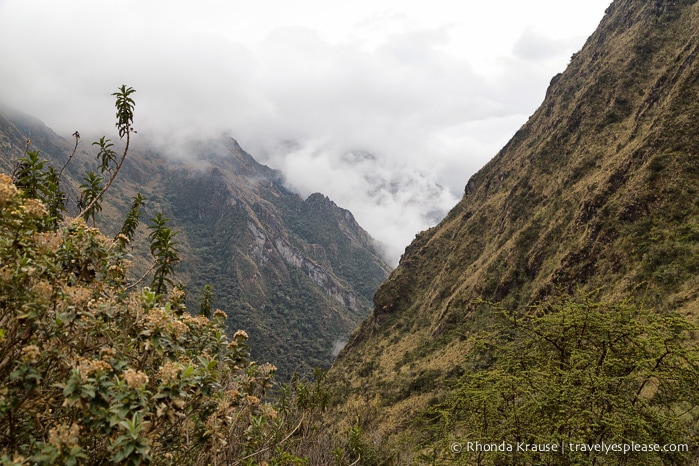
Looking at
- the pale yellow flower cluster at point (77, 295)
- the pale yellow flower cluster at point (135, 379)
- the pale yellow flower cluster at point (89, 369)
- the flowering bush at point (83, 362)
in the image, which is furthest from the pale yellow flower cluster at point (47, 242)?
the pale yellow flower cluster at point (135, 379)

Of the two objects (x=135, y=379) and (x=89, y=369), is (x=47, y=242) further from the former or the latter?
(x=135, y=379)

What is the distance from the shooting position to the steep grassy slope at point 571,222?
35.3 m

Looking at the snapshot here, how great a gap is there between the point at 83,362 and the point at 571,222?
54893 mm

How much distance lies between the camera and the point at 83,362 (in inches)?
148

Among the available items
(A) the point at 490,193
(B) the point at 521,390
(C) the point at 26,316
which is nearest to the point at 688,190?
(B) the point at 521,390

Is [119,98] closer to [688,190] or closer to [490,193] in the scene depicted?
[688,190]

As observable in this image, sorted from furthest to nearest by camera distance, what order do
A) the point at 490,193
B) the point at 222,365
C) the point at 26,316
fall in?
the point at 490,193 → the point at 222,365 → the point at 26,316

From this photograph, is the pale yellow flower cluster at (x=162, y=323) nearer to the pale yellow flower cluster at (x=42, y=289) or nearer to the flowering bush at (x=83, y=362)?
the flowering bush at (x=83, y=362)

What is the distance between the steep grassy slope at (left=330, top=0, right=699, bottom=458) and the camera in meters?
35.3

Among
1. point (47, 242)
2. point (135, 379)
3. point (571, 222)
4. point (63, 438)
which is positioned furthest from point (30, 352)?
point (571, 222)

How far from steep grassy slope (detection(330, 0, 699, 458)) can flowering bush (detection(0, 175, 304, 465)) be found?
15.3 m

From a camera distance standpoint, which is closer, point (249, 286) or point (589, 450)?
point (589, 450)

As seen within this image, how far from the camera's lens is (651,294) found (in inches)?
1151

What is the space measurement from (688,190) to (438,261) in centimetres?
→ 5668
